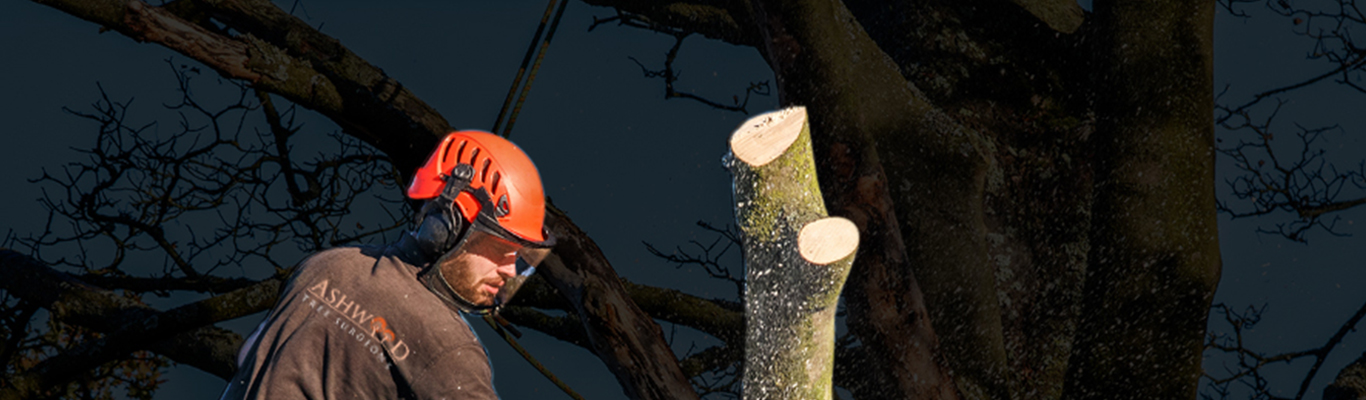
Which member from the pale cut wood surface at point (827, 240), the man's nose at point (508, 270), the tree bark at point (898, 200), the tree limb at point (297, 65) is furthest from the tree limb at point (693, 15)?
the pale cut wood surface at point (827, 240)

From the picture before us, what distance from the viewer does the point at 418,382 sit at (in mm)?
2061

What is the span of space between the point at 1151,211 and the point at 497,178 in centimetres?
248

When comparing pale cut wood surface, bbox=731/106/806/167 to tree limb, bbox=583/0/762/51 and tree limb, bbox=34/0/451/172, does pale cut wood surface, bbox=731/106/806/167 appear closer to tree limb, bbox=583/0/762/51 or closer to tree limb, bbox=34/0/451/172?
tree limb, bbox=34/0/451/172

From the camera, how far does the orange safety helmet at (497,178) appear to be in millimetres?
2545

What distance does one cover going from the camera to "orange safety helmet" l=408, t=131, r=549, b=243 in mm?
2545

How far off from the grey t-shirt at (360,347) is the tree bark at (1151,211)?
2503 millimetres

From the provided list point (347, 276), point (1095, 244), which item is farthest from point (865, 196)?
point (347, 276)

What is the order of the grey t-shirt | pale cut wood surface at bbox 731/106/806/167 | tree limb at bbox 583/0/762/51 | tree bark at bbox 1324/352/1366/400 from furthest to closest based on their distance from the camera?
tree limb at bbox 583/0/762/51 → tree bark at bbox 1324/352/1366/400 → pale cut wood surface at bbox 731/106/806/167 → the grey t-shirt

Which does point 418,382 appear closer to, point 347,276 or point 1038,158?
point 347,276

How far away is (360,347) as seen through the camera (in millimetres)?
2131

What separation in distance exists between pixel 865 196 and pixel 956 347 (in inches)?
33.0

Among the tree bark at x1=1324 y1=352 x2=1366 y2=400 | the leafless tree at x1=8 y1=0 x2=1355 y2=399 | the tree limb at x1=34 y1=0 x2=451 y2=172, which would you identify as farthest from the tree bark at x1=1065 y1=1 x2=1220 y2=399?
the tree limb at x1=34 y1=0 x2=451 y2=172

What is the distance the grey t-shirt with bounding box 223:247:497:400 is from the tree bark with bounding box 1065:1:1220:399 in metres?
2.50

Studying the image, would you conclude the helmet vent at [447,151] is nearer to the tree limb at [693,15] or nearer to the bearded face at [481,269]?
the bearded face at [481,269]
